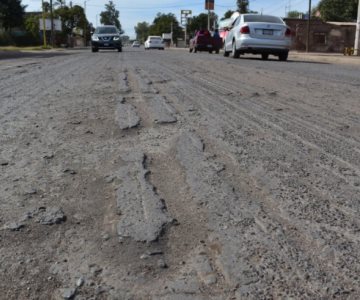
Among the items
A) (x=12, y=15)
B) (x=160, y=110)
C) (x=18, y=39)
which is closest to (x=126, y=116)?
(x=160, y=110)

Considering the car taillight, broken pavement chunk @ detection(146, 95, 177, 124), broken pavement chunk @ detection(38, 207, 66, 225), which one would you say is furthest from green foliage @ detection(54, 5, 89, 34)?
broken pavement chunk @ detection(38, 207, 66, 225)

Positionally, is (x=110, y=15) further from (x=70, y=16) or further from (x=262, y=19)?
(x=262, y=19)

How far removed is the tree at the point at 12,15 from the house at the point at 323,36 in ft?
123

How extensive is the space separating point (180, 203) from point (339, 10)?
93.6 metres

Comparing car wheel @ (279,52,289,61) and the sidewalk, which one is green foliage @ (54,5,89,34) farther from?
car wheel @ (279,52,289,61)

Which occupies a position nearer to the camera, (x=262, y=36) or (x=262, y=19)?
(x=262, y=36)

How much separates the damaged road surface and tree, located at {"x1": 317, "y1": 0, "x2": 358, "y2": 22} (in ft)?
291

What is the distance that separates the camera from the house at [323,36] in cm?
6228

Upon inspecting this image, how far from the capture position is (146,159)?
164 inches

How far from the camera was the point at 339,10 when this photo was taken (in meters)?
88.8

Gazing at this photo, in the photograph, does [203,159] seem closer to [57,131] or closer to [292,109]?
[57,131]

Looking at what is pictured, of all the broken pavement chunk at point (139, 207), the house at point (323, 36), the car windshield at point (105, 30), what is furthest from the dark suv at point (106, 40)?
the house at point (323, 36)

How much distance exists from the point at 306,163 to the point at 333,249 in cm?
153

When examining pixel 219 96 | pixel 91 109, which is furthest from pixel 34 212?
pixel 219 96
